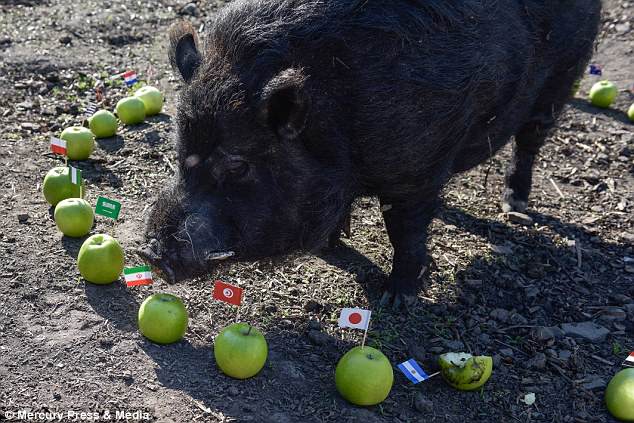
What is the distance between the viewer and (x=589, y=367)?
473cm

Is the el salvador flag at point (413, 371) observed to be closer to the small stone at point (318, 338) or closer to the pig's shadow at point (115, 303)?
the small stone at point (318, 338)

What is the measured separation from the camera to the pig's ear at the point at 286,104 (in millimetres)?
3896

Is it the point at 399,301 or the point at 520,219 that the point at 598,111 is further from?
the point at 399,301

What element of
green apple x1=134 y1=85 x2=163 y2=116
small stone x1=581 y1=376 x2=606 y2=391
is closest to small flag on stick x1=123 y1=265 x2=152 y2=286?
small stone x1=581 y1=376 x2=606 y2=391

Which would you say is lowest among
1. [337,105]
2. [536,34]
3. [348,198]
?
[348,198]

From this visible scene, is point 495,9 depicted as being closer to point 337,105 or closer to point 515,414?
point 337,105

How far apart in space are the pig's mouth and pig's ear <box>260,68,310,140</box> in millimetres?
780

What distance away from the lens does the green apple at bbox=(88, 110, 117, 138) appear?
6.74 m

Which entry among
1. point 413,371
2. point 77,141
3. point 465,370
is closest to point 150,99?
point 77,141

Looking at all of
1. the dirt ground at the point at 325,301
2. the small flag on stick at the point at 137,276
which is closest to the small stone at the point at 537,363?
the dirt ground at the point at 325,301

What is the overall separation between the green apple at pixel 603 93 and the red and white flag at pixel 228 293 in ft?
18.2

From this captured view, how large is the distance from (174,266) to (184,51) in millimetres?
1361

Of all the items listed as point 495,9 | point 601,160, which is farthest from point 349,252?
point 601,160

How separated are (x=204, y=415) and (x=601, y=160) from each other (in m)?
5.06
